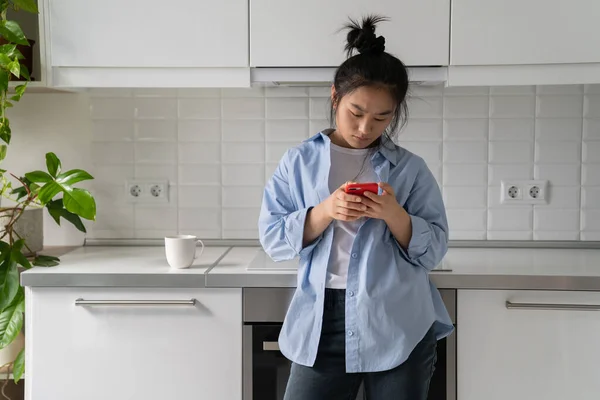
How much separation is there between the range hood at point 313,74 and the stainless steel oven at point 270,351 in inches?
23.6

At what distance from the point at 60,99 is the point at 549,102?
159cm

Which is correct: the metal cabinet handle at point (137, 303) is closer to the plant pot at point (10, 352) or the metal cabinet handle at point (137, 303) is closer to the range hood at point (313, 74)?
the plant pot at point (10, 352)

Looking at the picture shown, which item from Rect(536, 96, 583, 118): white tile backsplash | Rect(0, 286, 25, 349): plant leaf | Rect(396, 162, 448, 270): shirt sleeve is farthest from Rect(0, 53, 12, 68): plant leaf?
Rect(536, 96, 583, 118): white tile backsplash

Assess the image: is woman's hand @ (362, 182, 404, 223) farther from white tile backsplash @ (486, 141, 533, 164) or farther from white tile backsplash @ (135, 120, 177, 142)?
white tile backsplash @ (135, 120, 177, 142)

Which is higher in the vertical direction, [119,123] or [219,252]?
[119,123]

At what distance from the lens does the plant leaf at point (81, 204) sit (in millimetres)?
1729

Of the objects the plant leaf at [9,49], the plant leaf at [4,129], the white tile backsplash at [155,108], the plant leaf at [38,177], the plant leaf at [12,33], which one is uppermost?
the plant leaf at [12,33]

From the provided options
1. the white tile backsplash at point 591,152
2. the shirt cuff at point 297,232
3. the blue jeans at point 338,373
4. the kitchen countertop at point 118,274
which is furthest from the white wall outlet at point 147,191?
the white tile backsplash at point 591,152

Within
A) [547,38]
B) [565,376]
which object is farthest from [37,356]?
[547,38]

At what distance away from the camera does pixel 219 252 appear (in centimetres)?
207

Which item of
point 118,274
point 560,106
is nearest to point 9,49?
point 118,274

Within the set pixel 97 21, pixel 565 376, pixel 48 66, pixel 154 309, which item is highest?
pixel 97 21

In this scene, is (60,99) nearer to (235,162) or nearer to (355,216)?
(235,162)

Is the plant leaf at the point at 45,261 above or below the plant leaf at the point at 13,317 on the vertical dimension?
above
